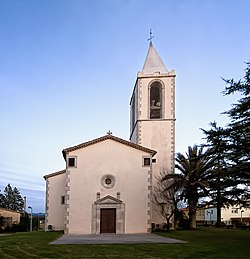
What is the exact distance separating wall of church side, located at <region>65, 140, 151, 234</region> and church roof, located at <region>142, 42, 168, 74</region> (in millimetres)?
10525

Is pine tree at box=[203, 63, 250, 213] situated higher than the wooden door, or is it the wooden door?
pine tree at box=[203, 63, 250, 213]

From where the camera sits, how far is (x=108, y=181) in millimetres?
29047

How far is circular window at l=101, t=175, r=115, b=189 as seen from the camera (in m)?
28.9

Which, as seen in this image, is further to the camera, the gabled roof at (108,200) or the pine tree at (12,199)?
the pine tree at (12,199)

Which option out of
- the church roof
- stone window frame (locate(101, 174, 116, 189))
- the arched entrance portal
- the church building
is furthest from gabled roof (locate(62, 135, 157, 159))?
the church roof

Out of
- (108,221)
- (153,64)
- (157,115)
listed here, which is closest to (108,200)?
(108,221)

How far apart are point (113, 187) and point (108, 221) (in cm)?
266

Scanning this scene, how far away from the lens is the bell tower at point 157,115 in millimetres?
34156

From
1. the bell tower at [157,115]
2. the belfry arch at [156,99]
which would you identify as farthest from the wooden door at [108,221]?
the belfry arch at [156,99]

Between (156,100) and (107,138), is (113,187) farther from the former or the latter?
(156,100)

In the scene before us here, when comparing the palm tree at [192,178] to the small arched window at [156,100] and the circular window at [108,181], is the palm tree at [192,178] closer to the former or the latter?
the small arched window at [156,100]

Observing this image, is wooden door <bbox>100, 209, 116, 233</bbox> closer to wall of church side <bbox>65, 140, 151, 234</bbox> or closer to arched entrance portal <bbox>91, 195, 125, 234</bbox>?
arched entrance portal <bbox>91, 195, 125, 234</bbox>

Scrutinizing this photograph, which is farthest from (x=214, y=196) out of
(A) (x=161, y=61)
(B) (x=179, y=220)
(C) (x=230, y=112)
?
(C) (x=230, y=112)

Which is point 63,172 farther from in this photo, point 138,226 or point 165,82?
point 165,82
